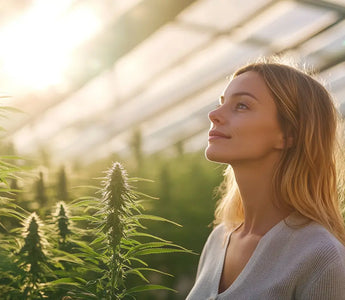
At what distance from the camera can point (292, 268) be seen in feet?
4.65

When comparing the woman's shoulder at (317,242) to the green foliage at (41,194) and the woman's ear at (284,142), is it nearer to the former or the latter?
the woman's ear at (284,142)

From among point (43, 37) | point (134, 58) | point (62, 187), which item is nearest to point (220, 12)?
point (134, 58)

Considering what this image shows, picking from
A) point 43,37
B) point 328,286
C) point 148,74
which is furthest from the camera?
point 148,74

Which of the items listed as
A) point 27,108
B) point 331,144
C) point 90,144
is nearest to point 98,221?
point 331,144

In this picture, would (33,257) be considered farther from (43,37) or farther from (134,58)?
(134,58)

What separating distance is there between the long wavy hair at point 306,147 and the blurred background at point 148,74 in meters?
0.57

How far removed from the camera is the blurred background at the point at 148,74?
331cm

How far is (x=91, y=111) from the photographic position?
4.96 m

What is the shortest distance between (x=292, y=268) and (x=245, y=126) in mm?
357

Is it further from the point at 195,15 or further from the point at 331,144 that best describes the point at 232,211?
the point at 195,15

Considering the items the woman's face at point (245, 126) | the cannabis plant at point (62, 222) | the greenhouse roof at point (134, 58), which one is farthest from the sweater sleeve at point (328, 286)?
the greenhouse roof at point (134, 58)

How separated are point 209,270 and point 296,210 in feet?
1.02

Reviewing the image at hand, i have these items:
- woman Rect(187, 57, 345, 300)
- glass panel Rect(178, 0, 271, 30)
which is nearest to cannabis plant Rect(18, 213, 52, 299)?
woman Rect(187, 57, 345, 300)

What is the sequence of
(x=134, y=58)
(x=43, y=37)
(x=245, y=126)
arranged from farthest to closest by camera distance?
(x=134, y=58)
(x=43, y=37)
(x=245, y=126)
